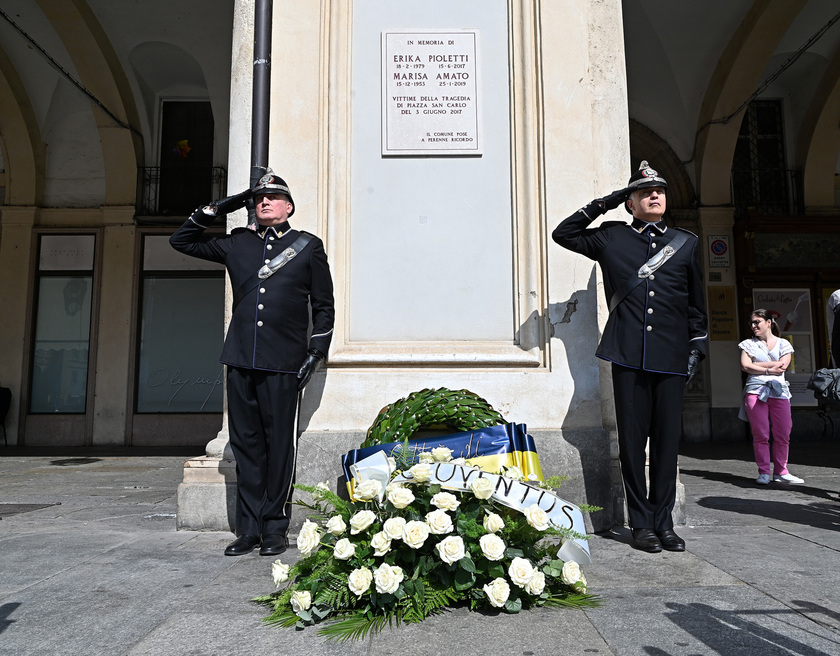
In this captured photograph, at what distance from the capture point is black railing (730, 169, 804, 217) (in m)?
14.1

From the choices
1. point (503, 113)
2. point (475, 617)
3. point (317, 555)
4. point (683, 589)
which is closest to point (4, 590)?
point (317, 555)

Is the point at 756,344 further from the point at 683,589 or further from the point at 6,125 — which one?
the point at 6,125

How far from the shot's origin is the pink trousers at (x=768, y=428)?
279 inches

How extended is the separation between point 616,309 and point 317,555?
226 centimetres

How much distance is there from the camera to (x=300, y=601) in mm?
2584

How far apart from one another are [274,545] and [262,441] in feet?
1.94

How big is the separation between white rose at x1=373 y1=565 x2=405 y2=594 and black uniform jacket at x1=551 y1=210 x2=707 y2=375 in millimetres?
1987

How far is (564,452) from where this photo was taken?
171 inches

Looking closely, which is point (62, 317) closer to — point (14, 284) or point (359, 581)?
point (14, 284)

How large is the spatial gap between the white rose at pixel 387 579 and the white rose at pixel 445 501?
1.06 feet

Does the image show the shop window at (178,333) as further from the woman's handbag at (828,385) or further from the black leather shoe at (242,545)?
the woman's handbag at (828,385)

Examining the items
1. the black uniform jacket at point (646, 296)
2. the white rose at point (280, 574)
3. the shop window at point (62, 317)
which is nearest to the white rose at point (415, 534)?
the white rose at point (280, 574)

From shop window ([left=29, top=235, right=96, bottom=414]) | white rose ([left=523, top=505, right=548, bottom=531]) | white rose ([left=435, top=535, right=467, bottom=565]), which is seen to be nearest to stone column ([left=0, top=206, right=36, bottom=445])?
shop window ([left=29, top=235, right=96, bottom=414])

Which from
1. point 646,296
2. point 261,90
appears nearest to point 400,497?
point 646,296
